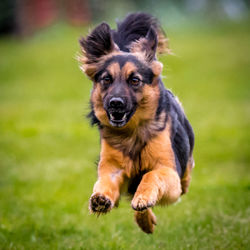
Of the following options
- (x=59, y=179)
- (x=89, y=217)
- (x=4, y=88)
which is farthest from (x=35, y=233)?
(x=4, y=88)

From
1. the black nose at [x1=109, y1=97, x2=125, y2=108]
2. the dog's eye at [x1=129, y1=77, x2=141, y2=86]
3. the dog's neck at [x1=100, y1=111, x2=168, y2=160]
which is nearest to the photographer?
the black nose at [x1=109, y1=97, x2=125, y2=108]

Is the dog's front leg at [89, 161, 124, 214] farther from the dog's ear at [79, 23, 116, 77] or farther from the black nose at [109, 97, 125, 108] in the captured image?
the dog's ear at [79, 23, 116, 77]

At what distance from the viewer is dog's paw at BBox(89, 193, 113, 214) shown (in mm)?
4730

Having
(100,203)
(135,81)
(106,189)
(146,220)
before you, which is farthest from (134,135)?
(146,220)

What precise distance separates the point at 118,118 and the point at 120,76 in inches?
16.6

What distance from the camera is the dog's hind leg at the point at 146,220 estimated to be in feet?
19.1

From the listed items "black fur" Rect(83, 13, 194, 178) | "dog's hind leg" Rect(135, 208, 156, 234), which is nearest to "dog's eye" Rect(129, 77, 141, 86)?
"black fur" Rect(83, 13, 194, 178)

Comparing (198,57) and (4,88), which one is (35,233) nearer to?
(4,88)

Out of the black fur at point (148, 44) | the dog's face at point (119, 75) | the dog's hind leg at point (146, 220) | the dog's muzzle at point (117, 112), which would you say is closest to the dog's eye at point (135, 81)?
the dog's face at point (119, 75)

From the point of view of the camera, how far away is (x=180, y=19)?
36469 millimetres

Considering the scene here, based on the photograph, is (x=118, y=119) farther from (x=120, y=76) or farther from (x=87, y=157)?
(x=87, y=157)

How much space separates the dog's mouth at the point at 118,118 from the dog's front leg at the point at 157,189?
554 mm

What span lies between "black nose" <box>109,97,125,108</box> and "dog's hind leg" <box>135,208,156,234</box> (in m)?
1.43

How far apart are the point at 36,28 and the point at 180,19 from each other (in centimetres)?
1026
